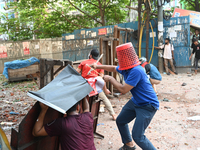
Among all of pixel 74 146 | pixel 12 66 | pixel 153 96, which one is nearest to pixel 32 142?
pixel 74 146

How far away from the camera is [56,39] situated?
1482 cm

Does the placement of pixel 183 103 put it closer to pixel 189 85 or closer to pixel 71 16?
pixel 189 85

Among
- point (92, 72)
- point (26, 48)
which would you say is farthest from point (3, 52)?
point (92, 72)

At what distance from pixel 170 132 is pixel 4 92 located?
22.9ft

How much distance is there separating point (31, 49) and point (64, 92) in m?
13.3

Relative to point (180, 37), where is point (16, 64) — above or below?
below

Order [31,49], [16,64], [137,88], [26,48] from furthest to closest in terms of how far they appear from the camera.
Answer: [31,49] → [26,48] → [16,64] → [137,88]

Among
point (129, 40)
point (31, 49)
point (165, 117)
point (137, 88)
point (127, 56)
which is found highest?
point (129, 40)

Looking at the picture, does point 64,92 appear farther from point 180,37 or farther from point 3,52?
point 3,52

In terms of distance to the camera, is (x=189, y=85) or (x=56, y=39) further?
(x=56, y=39)

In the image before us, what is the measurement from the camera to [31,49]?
14.3 metres

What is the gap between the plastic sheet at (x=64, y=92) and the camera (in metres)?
1.93

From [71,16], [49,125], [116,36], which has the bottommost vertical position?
[49,125]

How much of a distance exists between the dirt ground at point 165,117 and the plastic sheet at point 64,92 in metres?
1.96
